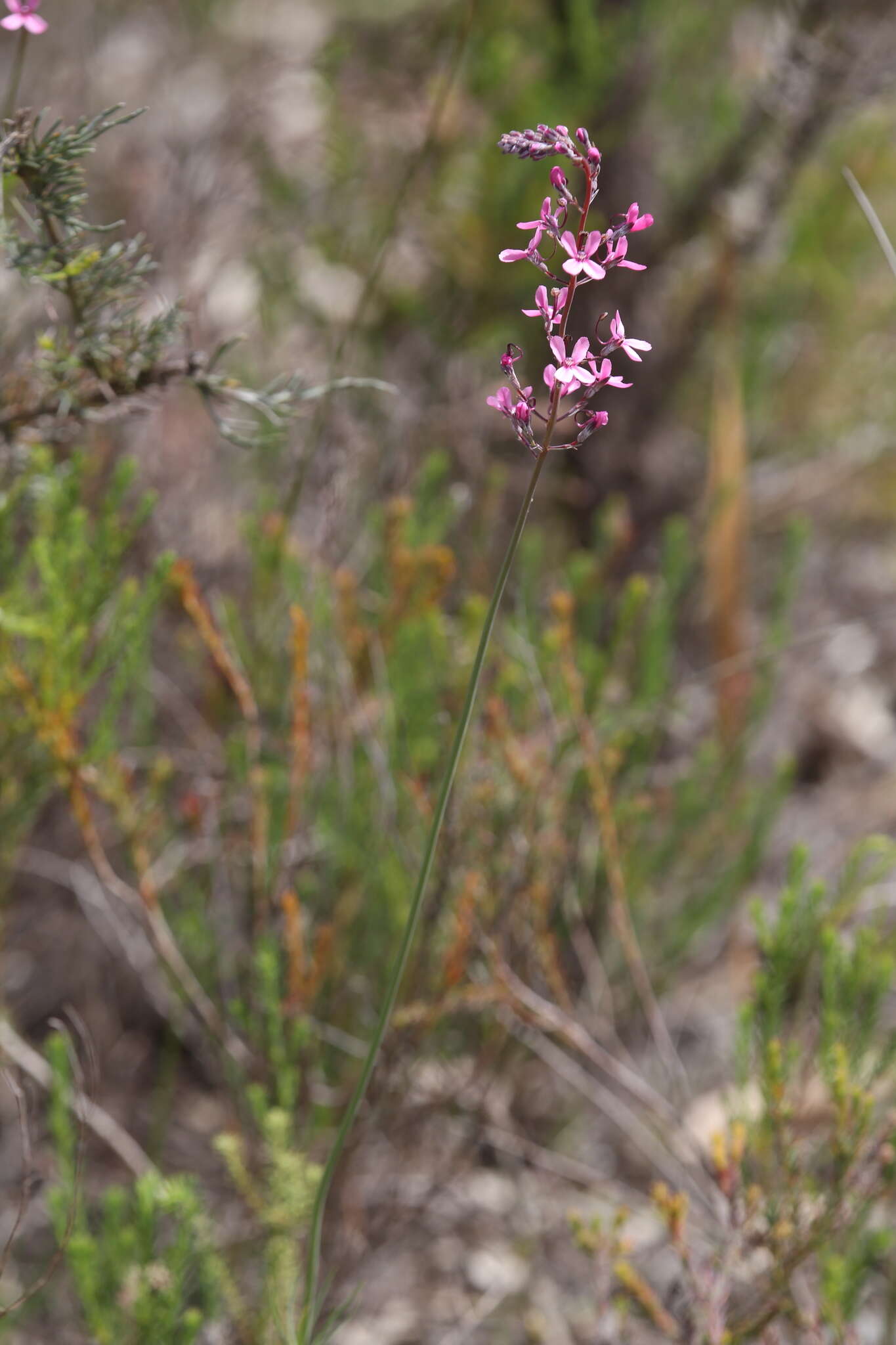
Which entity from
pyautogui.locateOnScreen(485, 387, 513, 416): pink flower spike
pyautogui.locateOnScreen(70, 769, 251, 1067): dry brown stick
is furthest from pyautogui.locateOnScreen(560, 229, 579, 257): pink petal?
pyautogui.locateOnScreen(70, 769, 251, 1067): dry brown stick

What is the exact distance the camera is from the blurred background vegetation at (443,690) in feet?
4.67

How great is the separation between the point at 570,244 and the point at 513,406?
0.12 meters

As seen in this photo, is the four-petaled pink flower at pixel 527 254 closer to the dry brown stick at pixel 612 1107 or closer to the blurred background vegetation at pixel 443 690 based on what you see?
the blurred background vegetation at pixel 443 690

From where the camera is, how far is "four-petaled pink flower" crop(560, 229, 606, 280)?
0.74 metres

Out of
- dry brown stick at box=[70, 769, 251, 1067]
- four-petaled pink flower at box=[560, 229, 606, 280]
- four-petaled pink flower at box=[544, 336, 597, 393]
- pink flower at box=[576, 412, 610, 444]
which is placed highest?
four-petaled pink flower at box=[560, 229, 606, 280]

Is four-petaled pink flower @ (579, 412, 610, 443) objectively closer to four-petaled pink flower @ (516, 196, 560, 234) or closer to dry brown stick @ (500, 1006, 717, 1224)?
four-petaled pink flower @ (516, 196, 560, 234)

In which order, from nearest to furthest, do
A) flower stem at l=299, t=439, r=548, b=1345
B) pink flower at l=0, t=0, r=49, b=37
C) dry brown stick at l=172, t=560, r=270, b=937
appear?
flower stem at l=299, t=439, r=548, b=1345 → pink flower at l=0, t=0, r=49, b=37 → dry brown stick at l=172, t=560, r=270, b=937

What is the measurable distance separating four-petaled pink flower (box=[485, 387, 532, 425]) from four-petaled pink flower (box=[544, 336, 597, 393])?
0.02 meters

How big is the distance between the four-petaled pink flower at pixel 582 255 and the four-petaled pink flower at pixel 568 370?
0.05 m

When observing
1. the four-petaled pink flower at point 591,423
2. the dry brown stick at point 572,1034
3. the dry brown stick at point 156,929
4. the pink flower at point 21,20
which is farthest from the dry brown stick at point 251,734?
the four-petaled pink flower at point 591,423

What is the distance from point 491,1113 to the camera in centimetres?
187

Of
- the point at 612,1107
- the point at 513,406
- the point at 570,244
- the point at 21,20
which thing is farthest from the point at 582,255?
the point at 612,1107

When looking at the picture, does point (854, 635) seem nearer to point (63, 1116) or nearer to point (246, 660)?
Answer: point (246, 660)

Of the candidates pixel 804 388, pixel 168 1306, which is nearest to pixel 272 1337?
pixel 168 1306
